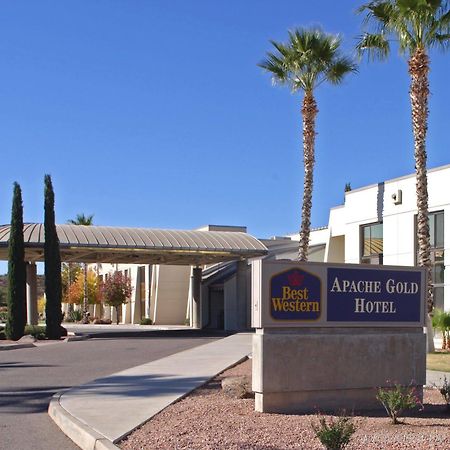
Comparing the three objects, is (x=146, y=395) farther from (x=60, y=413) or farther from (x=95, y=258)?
(x=95, y=258)

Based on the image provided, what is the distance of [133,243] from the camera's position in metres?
37.6

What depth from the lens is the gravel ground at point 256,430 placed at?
846 cm

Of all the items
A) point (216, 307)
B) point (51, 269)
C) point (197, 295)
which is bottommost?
point (216, 307)

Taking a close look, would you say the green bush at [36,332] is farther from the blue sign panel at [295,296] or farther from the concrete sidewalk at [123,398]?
the blue sign panel at [295,296]

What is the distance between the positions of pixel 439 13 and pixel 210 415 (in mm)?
17014

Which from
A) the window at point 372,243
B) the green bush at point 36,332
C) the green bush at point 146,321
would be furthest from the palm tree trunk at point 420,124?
the green bush at point 146,321

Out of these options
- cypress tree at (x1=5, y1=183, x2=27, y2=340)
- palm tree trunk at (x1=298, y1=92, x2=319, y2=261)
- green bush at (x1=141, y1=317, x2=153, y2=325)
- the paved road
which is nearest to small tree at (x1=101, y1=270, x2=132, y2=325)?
green bush at (x1=141, y1=317, x2=153, y2=325)

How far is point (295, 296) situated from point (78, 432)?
3622mm

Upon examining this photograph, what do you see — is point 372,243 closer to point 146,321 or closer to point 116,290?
point 146,321

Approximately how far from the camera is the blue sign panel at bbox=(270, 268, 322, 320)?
10.8 m

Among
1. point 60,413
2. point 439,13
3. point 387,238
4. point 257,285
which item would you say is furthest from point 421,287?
point 387,238

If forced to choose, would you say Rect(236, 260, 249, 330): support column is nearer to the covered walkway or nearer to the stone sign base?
the covered walkway

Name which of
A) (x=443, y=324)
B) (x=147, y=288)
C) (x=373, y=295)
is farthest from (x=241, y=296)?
(x=373, y=295)

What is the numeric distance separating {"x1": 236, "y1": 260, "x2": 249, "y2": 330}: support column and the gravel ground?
30.7 metres
